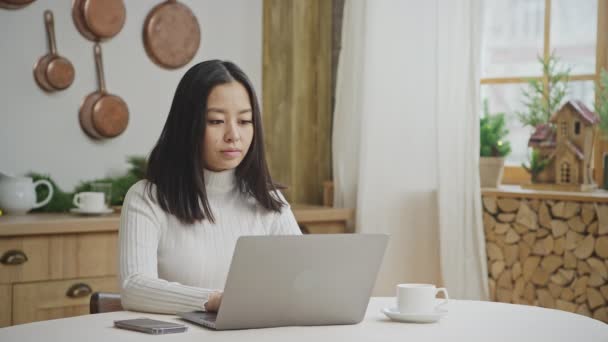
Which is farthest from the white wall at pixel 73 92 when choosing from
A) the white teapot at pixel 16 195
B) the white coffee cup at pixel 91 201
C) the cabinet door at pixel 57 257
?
the cabinet door at pixel 57 257

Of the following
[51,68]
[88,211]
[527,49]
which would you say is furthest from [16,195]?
[527,49]

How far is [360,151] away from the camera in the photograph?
142 inches

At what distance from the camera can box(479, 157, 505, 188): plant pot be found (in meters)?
3.35

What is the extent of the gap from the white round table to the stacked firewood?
123cm

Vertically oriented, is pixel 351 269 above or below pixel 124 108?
below

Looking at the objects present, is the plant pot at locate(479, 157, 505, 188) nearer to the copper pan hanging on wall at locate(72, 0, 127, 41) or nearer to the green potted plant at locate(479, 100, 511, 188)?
the green potted plant at locate(479, 100, 511, 188)

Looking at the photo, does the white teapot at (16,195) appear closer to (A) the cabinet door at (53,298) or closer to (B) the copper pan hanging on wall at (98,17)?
(A) the cabinet door at (53,298)

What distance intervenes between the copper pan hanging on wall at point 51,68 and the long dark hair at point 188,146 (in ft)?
4.70

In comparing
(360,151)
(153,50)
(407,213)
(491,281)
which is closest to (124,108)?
(153,50)

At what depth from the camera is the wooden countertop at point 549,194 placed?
292 cm

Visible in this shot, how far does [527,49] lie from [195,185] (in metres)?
2.12

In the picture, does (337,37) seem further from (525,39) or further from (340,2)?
(525,39)

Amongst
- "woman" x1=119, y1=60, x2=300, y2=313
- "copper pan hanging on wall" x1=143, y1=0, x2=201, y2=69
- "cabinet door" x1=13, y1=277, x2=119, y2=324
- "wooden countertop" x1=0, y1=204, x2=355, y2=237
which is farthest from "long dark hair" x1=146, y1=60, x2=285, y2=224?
"copper pan hanging on wall" x1=143, y1=0, x2=201, y2=69

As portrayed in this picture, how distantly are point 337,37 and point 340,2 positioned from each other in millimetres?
162
